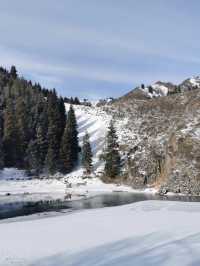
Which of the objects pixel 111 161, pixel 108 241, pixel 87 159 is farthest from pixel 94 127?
pixel 108 241

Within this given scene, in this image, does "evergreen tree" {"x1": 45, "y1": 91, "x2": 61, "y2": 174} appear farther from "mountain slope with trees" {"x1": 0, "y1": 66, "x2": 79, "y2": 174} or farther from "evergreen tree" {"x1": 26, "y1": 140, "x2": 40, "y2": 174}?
"evergreen tree" {"x1": 26, "y1": 140, "x2": 40, "y2": 174}

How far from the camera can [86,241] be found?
21.0 meters

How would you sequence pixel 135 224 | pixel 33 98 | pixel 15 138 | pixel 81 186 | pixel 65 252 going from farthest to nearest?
pixel 33 98 → pixel 15 138 → pixel 81 186 → pixel 135 224 → pixel 65 252

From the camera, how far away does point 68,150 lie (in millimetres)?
98250

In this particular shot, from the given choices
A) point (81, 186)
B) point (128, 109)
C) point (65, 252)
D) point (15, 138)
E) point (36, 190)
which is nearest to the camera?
point (65, 252)

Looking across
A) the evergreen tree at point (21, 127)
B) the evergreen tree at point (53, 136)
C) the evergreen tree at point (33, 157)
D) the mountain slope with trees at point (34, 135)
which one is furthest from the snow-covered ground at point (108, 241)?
the evergreen tree at point (21, 127)

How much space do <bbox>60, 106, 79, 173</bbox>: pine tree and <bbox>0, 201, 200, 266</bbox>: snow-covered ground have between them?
226 feet

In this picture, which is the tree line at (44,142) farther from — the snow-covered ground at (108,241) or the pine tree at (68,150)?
the snow-covered ground at (108,241)

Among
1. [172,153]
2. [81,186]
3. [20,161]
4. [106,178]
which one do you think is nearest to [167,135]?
[172,153]

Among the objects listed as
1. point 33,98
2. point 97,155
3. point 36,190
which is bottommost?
point 36,190

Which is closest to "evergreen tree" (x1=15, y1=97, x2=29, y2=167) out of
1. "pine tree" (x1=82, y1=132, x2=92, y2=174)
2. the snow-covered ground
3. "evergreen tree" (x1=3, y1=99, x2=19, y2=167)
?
"evergreen tree" (x1=3, y1=99, x2=19, y2=167)

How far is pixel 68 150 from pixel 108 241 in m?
77.9

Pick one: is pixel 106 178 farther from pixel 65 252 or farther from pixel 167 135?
pixel 65 252

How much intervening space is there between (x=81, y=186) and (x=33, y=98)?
41.5 meters
